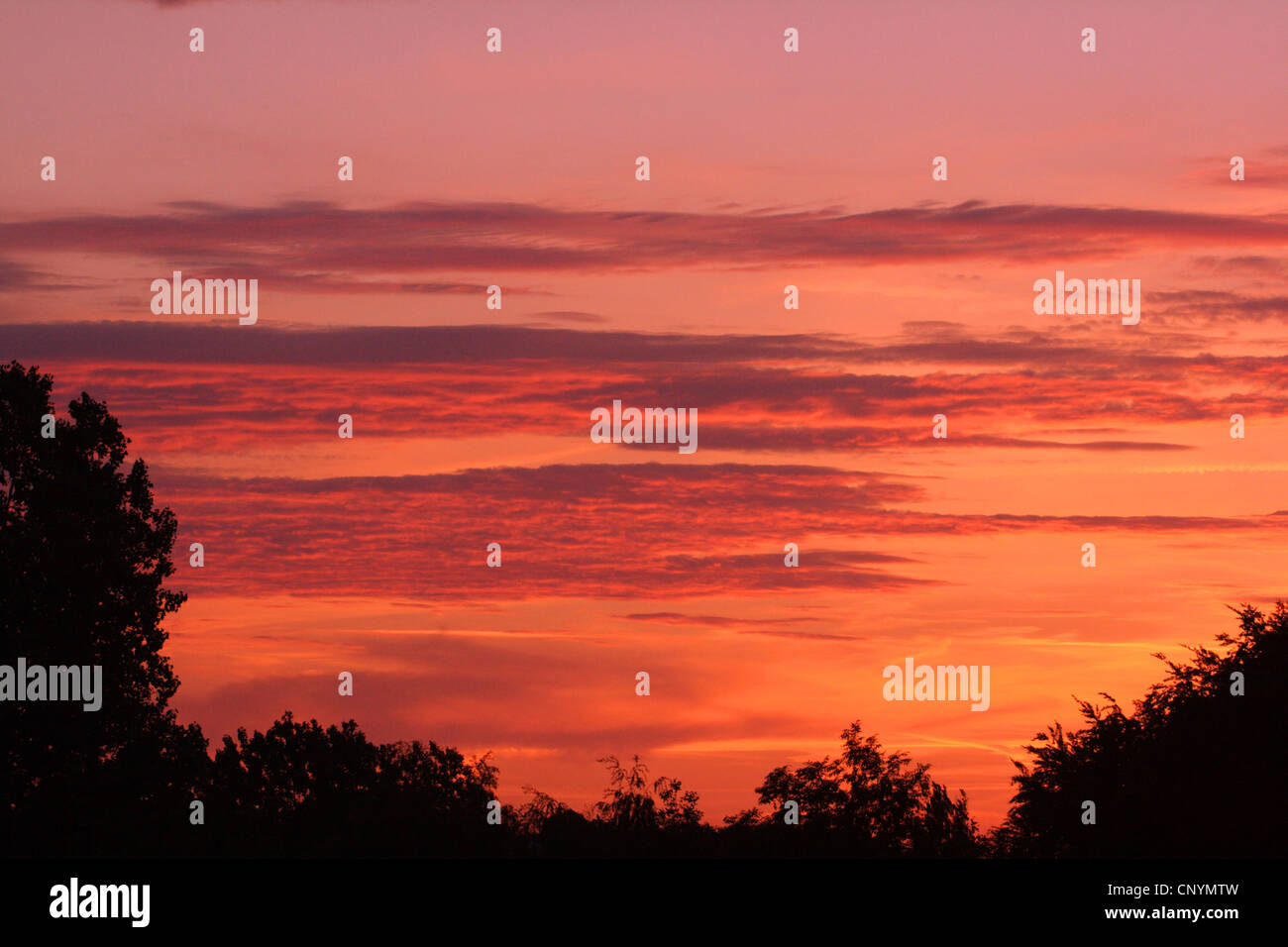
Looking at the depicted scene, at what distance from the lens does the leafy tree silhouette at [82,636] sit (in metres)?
54.1

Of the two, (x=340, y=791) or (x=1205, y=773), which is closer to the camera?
(x=1205, y=773)

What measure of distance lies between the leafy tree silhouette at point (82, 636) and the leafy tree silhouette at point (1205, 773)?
1343 inches

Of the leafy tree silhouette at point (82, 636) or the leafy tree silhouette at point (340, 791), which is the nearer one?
the leafy tree silhouette at point (82, 636)

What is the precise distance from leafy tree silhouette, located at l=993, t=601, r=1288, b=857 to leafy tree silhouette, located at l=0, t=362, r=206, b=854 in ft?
112

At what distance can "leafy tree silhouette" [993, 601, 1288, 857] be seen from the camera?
A: 5381 cm

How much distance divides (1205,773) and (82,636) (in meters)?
39.8

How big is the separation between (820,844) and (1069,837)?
33.4ft

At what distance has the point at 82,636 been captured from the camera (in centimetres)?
→ 5494
